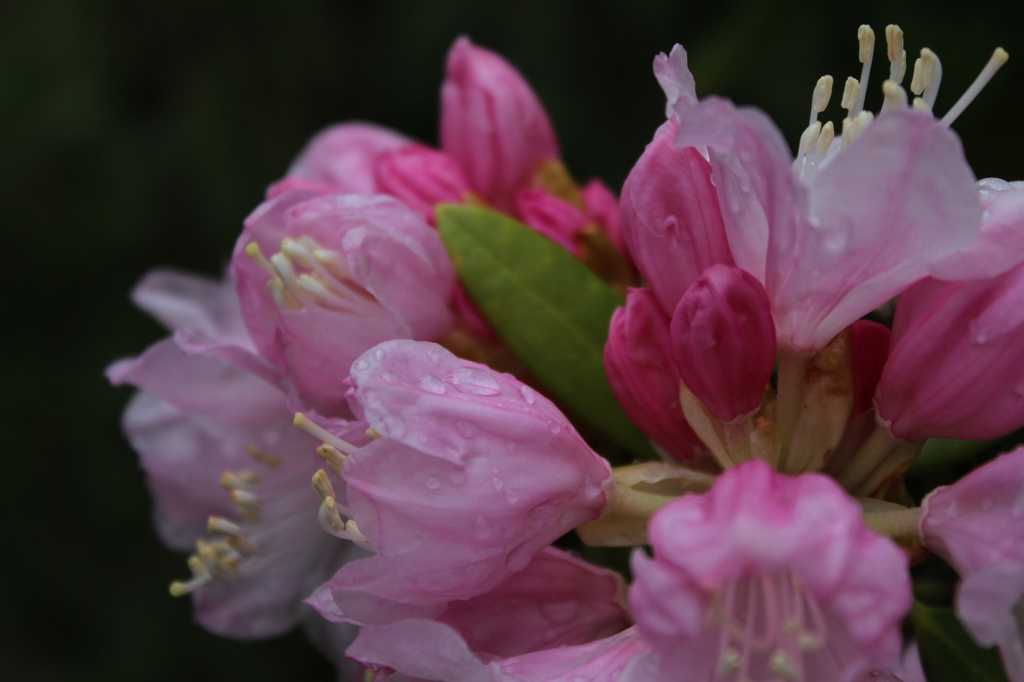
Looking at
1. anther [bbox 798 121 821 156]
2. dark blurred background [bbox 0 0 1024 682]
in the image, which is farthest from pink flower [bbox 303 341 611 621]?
dark blurred background [bbox 0 0 1024 682]

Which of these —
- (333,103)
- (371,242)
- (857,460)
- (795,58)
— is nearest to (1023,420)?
(857,460)

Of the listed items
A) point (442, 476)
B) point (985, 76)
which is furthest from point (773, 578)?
point (985, 76)

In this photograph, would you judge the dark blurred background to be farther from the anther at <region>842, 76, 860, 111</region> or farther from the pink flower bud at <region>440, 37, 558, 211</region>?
the anther at <region>842, 76, 860, 111</region>

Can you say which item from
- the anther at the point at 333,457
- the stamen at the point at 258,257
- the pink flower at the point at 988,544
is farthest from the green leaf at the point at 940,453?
the stamen at the point at 258,257

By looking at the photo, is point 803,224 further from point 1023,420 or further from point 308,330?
point 308,330

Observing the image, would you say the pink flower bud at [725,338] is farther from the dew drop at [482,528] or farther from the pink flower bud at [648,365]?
the dew drop at [482,528]
